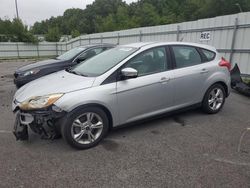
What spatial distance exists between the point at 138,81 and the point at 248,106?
10.5 feet

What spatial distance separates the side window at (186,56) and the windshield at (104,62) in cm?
85

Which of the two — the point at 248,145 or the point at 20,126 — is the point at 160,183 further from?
the point at 20,126

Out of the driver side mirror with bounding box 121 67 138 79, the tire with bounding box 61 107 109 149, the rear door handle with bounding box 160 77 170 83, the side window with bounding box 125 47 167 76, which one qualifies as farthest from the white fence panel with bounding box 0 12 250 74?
the tire with bounding box 61 107 109 149

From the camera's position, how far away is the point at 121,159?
308cm

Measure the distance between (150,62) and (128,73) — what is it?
0.64 meters

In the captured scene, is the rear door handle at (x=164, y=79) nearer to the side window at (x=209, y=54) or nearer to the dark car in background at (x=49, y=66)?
the side window at (x=209, y=54)

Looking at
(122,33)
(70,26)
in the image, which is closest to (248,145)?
(122,33)

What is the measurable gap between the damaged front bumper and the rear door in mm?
2109

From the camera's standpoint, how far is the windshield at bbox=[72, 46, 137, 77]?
3.67 metres

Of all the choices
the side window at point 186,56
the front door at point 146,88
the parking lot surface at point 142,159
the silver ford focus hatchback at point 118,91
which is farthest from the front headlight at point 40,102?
the side window at point 186,56

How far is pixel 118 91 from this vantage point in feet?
11.3

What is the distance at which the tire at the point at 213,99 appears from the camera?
14.9 feet

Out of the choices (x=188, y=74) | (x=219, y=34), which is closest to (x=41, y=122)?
(x=188, y=74)

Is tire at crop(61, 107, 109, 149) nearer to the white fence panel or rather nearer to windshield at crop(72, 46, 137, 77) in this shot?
windshield at crop(72, 46, 137, 77)
